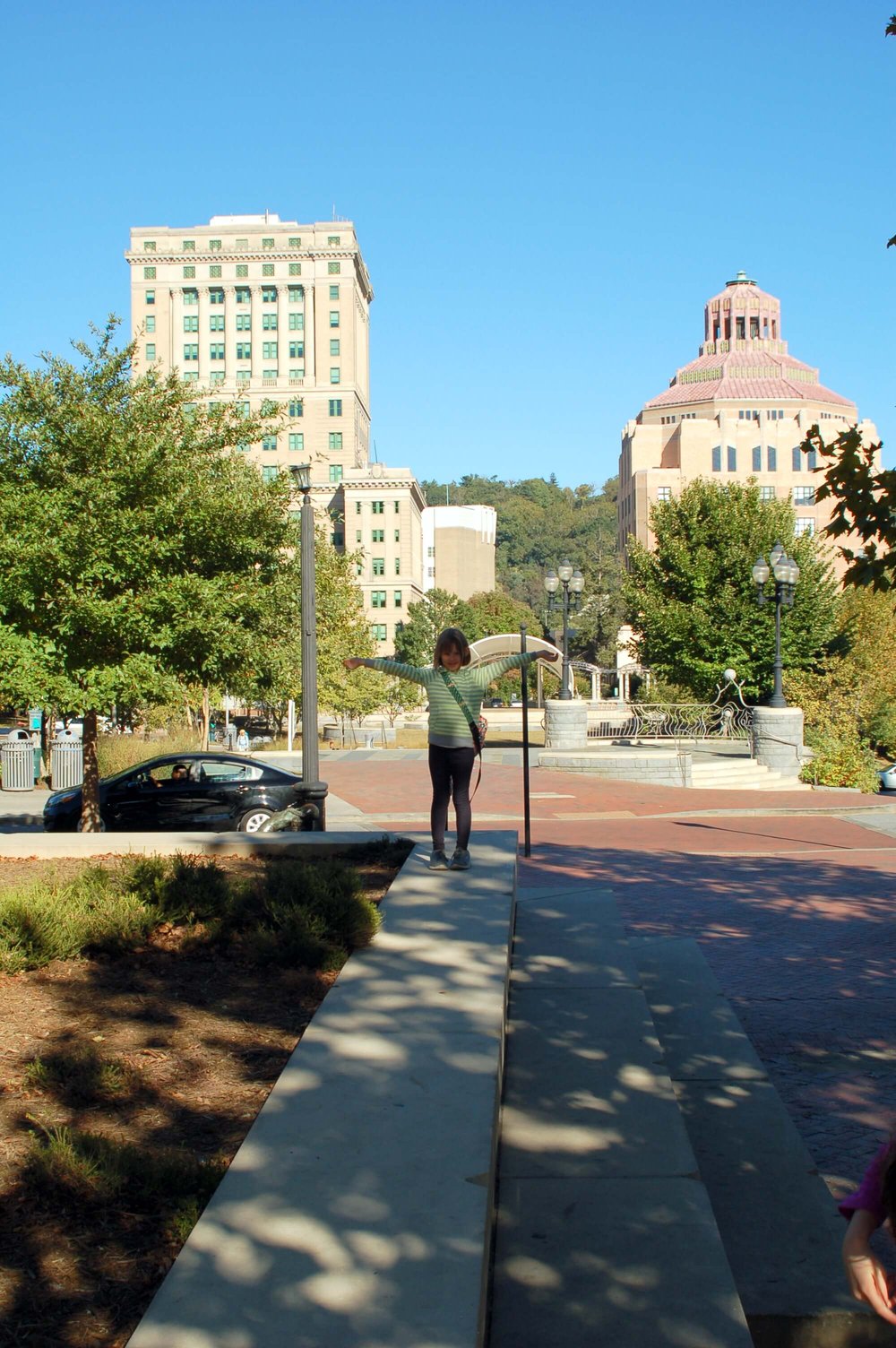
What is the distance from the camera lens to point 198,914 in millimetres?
6277

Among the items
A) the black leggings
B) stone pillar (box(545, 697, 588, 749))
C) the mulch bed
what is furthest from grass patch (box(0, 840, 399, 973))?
stone pillar (box(545, 697, 588, 749))

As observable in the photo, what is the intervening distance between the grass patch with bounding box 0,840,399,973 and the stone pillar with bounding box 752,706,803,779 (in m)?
22.2

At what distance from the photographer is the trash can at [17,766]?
27141 mm

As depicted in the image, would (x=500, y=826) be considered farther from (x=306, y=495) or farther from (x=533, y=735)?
(x=533, y=735)

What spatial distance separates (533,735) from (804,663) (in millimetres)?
12797

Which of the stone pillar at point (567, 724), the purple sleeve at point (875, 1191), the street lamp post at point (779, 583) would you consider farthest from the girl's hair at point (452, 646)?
the stone pillar at point (567, 724)

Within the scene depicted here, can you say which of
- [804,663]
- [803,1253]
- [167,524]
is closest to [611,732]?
[804,663]

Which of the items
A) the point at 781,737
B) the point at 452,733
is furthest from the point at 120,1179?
the point at 781,737

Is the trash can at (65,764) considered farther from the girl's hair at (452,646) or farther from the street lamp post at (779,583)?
the girl's hair at (452,646)

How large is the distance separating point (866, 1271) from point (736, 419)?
121m

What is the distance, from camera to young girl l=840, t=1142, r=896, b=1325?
7.52 ft

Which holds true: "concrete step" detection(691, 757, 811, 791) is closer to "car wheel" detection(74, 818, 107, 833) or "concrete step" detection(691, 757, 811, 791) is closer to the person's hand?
"car wheel" detection(74, 818, 107, 833)

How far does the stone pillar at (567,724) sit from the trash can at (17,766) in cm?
1307

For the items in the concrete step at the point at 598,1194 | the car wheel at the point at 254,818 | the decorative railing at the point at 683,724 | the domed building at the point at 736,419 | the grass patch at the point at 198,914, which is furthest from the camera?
the domed building at the point at 736,419
